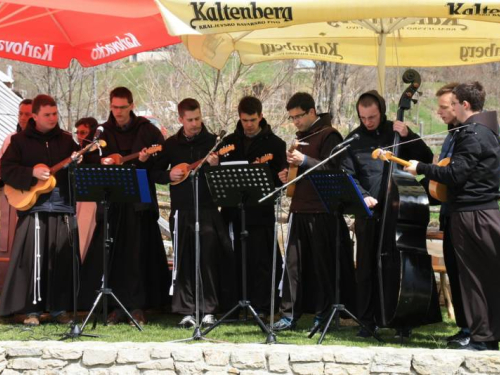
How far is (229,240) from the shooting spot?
8797mm

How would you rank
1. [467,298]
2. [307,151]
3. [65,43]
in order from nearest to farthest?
[467,298] → [307,151] → [65,43]

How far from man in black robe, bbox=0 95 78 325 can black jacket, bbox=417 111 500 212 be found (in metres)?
3.52

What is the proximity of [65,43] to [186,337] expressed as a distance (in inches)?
145

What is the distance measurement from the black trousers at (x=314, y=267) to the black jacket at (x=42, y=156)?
2.19 meters

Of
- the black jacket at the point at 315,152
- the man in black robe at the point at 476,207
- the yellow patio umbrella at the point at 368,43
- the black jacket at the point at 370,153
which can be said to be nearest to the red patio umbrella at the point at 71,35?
the yellow patio umbrella at the point at 368,43

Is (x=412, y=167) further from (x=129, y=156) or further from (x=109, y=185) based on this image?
(x=129, y=156)

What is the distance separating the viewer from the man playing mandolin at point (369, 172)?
25.8 feet

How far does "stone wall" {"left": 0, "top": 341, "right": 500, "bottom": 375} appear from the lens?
6430mm

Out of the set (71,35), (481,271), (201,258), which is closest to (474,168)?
(481,271)

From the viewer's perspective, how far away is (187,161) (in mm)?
8570

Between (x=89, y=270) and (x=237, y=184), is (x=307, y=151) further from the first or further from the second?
(x=89, y=270)

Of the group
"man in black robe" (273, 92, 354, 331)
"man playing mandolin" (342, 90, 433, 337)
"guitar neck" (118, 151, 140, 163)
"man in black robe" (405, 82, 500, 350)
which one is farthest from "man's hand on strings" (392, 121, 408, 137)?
"guitar neck" (118, 151, 140, 163)

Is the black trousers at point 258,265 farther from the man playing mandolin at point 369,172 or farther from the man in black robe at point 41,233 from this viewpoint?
the man in black robe at point 41,233

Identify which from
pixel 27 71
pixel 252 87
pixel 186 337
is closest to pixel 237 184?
pixel 186 337
